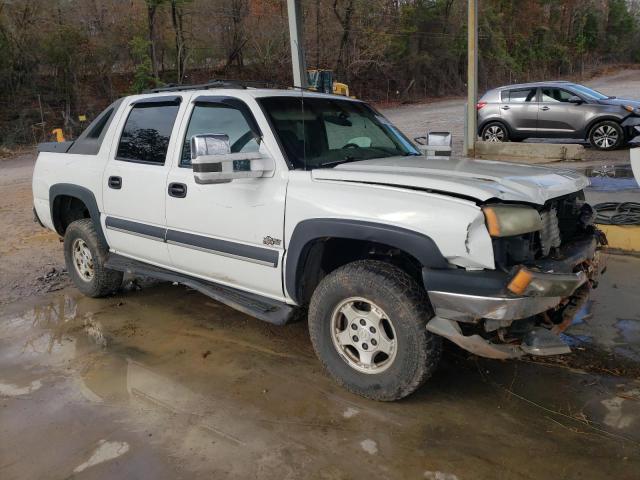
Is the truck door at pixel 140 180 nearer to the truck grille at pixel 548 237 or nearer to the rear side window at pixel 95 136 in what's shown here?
the rear side window at pixel 95 136

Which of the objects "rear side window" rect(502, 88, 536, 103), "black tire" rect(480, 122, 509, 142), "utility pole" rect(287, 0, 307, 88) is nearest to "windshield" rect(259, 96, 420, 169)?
"utility pole" rect(287, 0, 307, 88)

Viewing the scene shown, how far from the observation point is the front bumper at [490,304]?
286cm

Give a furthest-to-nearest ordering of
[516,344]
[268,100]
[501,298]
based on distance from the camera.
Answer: [268,100] < [516,344] < [501,298]

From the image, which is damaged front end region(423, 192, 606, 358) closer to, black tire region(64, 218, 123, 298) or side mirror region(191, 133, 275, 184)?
side mirror region(191, 133, 275, 184)

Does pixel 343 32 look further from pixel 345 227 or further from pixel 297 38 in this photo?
pixel 345 227

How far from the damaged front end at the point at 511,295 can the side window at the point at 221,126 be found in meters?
1.68

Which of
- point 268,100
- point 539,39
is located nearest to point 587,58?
point 539,39

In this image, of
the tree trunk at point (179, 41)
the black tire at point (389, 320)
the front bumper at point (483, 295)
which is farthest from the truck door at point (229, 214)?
the tree trunk at point (179, 41)

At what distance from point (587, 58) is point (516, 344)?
A: 70.0 metres

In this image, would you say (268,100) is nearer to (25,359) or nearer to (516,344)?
(516,344)

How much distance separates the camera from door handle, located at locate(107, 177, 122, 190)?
4.75m

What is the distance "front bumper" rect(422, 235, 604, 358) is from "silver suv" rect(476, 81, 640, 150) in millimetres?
11662

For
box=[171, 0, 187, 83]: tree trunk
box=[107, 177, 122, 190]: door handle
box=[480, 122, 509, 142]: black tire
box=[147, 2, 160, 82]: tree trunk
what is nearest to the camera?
box=[107, 177, 122, 190]: door handle

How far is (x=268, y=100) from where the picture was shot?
4.04m
